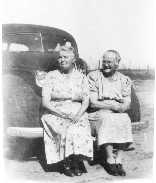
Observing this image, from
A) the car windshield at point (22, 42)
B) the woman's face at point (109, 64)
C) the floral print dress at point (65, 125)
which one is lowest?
the floral print dress at point (65, 125)

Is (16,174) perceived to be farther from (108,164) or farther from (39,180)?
(108,164)

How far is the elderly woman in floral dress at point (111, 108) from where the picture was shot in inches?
98.4

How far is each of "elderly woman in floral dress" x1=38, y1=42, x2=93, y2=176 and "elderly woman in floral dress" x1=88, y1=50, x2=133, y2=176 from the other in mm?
88

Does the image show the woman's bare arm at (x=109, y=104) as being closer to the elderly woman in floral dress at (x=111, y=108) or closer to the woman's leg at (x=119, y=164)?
the elderly woman in floral dress at (x=111, y=108)

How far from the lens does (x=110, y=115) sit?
252 cm

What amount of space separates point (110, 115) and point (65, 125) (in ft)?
1.10

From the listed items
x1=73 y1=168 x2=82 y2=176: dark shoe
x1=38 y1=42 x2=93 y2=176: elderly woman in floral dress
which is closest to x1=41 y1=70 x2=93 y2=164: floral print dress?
x1=38 y1=42 x2=93 y2=176: elderly woman in floral dress

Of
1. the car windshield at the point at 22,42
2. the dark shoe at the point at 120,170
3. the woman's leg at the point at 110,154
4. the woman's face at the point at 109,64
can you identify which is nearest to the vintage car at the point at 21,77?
the car windshield at the point at 22,42

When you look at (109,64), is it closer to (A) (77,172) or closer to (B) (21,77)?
(B) (21,77)

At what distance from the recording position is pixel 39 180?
8.21 feet

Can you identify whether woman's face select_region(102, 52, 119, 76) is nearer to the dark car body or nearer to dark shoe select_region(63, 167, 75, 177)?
the dark car body

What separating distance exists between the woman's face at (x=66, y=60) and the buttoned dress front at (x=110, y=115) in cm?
20

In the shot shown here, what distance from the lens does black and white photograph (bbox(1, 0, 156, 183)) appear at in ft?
8.07

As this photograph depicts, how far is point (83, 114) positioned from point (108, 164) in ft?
1.34
